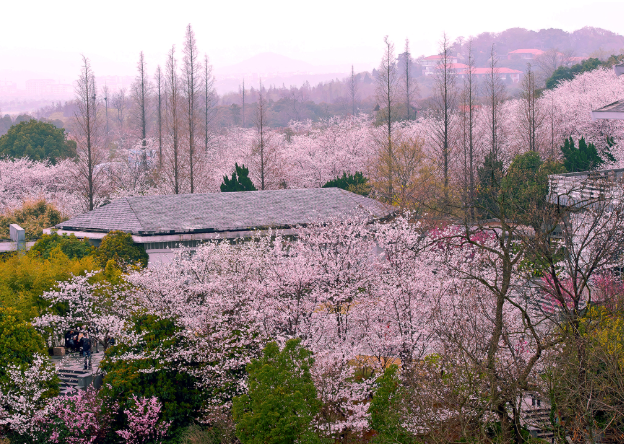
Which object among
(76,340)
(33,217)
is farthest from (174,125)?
(76,340)

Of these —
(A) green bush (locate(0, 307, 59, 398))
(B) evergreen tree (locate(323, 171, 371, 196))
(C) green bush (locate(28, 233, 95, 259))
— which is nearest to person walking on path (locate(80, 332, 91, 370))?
(A) green bush (locate(0, 307, 59, 398))

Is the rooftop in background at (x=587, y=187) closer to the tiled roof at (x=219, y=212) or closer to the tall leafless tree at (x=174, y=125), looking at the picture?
the tiled roof at (x=219, y=212)

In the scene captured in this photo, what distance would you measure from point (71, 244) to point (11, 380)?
9.91 m

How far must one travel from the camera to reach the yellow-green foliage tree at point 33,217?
37.7m

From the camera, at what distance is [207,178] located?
52.4 meters

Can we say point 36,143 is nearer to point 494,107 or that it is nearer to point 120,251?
point 120,251

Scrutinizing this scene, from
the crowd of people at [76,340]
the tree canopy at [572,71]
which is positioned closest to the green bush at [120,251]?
the crowd of people at [76,340]

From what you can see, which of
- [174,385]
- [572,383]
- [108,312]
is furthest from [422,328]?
[108,312]

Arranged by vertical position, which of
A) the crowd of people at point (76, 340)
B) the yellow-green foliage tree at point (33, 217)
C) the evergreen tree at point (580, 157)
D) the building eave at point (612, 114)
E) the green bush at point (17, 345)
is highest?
the building eave at point (612, 114)

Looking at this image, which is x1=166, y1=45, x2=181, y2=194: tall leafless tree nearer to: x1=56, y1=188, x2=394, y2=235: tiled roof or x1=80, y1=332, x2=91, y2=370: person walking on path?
x1=56, y1=188, x2=394, y2=235: tiled roof

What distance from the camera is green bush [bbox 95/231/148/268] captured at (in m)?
29.3

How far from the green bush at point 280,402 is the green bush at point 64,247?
16491mm

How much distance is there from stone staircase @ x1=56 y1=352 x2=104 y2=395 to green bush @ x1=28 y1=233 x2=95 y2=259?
6317 millimetres

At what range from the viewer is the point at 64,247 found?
30.4m
